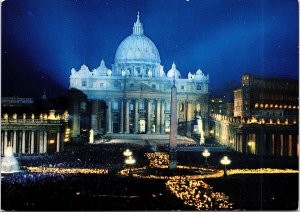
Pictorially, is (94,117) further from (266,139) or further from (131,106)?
(266,139)

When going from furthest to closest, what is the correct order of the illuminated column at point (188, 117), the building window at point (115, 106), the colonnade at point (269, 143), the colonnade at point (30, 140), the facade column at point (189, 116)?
1. the building window at point (115, 106)
2. the facade column at point (189, 116)
3. the illuminated column at point (188, 117)
4. the colonnade at point (269, 143)
5. the colonnade at point (30, 140)

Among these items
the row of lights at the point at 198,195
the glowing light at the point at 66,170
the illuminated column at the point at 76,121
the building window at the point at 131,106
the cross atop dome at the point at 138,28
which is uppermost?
the cross atop dome at the point at 138,28

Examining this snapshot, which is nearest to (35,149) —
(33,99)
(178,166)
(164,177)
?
(33,99)

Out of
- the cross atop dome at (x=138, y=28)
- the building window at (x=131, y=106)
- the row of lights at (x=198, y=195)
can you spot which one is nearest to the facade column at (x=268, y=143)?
the row of lights at (x=198, y=195)

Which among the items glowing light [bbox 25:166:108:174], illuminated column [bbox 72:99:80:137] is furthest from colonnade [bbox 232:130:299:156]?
illuminated column [bbox 72:99:80:137]

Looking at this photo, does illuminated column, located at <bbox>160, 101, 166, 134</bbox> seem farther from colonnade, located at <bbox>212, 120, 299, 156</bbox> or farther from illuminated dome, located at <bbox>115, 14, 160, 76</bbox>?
colonnade, located at <bbox>212, 120, 299, 156</bbox>

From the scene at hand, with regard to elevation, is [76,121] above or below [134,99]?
below

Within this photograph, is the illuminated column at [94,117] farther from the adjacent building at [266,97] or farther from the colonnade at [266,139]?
the colonnade at [266,139]

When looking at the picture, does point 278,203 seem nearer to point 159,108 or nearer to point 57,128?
point 57,128

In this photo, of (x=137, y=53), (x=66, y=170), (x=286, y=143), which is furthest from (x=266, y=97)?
(x=66, y=170)
